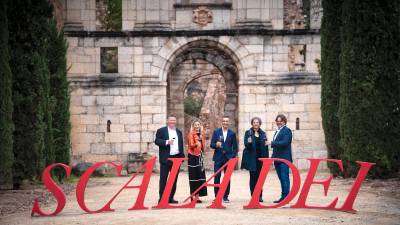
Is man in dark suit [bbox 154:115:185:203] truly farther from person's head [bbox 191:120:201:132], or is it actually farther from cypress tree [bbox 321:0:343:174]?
cypress tree [bbox 321:0:343:174]

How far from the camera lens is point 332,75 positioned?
15.1 meters

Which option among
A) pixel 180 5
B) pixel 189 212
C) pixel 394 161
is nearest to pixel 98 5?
pixel 180 5

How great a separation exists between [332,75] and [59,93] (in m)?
6.45

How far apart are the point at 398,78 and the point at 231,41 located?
20.5 feet

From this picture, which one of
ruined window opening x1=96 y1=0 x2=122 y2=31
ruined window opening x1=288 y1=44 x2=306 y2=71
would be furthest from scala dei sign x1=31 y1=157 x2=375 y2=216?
ruined window opening x1=96 y1=0 x2=122 y2=31

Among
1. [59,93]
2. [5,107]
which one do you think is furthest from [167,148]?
[59,93]

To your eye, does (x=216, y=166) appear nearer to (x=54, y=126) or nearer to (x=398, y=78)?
(x=398, y=78)

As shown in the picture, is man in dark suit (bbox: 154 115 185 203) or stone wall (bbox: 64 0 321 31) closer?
man in dark suit (bbox: 154 115 185 203)

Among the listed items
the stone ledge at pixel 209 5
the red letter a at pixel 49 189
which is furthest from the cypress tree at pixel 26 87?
the stone ledge at pixel 209 5

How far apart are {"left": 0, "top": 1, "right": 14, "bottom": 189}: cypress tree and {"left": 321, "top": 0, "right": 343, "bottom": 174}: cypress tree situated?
288 inches

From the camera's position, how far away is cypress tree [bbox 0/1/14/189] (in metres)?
11.5

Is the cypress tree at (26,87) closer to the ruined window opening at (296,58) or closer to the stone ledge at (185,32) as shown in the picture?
the stone ledge at (185,32)

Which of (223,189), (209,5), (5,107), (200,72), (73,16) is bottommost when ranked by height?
(223,189)

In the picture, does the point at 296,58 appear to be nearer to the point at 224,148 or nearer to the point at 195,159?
the point at 224,148
